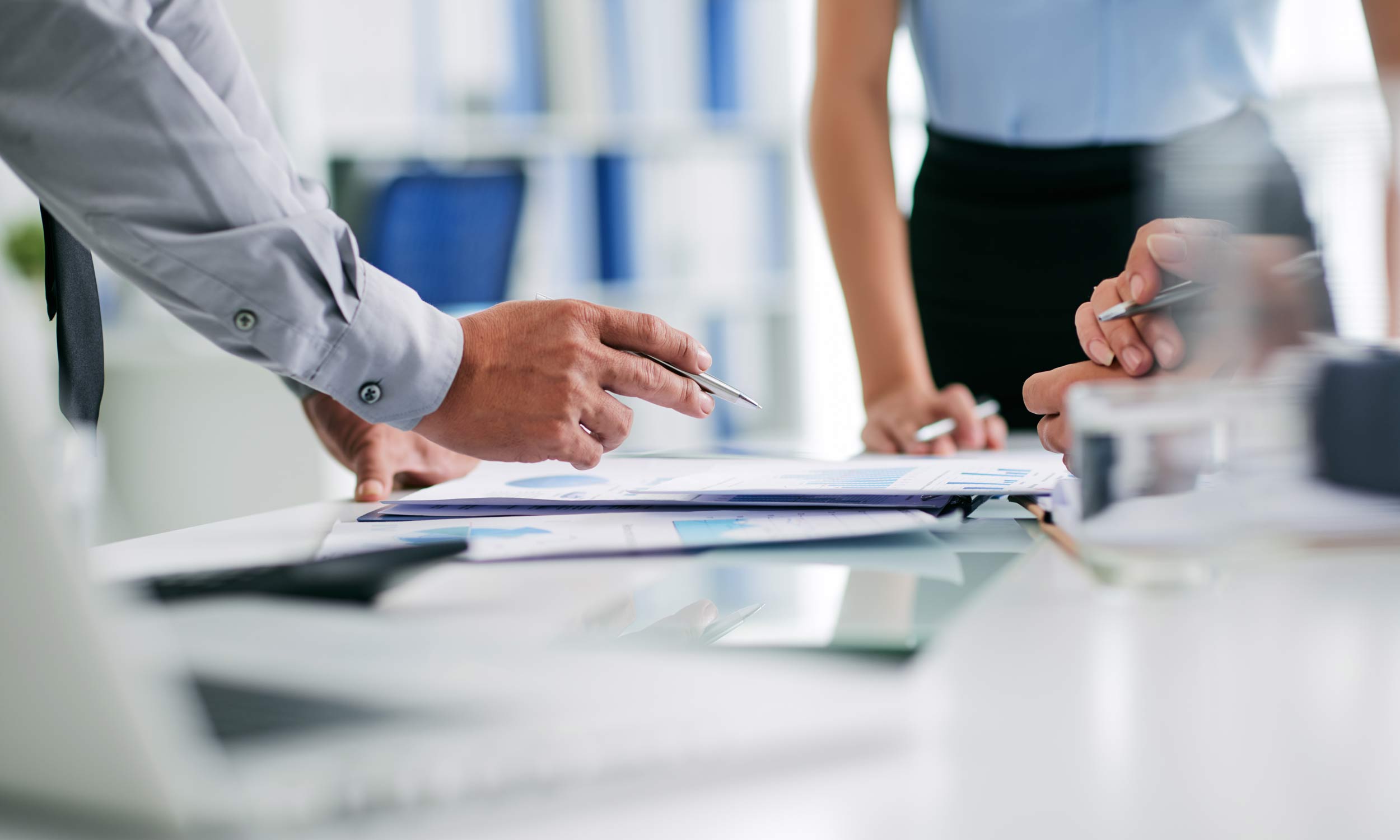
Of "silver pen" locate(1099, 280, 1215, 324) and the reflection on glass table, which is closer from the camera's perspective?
the reflection on glass table

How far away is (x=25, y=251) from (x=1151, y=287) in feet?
8.20

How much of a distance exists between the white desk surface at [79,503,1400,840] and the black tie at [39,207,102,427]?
815mm

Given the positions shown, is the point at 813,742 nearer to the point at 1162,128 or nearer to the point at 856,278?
the point at 856,278

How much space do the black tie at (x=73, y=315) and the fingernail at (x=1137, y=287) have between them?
2.69 ft

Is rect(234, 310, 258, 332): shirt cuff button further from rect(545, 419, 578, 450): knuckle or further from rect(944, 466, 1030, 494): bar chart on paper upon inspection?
rect(944, 466, 1030, 494): bar chart on paper

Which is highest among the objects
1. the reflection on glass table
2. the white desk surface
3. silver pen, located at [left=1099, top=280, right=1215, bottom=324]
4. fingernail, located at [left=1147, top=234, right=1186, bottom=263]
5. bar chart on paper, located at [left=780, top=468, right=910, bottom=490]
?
fingernail, located at [left=1147, top=234, right=1186, bottom=263]

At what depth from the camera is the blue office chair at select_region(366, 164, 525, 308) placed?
2287 mm

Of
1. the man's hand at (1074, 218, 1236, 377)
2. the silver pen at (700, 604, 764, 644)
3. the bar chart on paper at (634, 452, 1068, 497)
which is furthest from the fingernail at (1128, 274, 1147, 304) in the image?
the silver pen at (700, 604, 764, 644)

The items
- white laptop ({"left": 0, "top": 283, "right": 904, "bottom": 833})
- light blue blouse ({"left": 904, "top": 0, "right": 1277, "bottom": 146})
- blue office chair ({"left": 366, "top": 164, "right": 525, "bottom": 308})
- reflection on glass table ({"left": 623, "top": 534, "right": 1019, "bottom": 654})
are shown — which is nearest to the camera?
white laptop ({"left": 0, "top": 283, "right": 904, "bottom": 833})

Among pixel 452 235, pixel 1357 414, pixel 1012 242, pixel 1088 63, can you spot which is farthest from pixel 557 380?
pixel 452 235

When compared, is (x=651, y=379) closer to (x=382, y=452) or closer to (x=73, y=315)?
(x=382, y=452)

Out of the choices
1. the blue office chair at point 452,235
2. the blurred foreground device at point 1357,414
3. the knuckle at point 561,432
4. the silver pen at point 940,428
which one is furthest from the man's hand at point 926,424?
the blue office chair at point 452,235

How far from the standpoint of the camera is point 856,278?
4.12 ft

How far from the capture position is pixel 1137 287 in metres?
0.66
